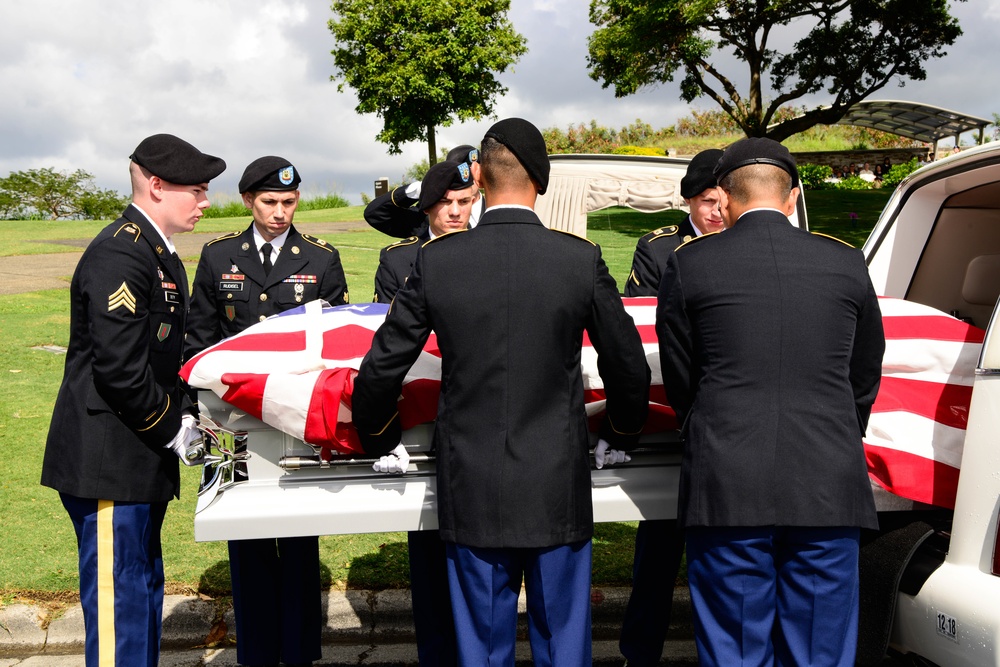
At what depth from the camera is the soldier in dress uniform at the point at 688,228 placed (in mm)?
3791

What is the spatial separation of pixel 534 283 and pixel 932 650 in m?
1.45

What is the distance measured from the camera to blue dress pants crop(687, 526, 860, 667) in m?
2.49

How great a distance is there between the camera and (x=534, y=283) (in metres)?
2.43

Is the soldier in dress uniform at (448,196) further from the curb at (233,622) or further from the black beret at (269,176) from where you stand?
the curb at (233,622)

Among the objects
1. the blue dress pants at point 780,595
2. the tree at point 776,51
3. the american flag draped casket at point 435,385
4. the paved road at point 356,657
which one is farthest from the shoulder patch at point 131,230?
the tree at point 776,51

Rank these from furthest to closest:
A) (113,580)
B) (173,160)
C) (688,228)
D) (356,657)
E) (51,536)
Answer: (51,536) < (688,228) < (356,657) < (173,160) < (113,580)

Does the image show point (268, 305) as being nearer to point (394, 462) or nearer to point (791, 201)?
point (394, 462)

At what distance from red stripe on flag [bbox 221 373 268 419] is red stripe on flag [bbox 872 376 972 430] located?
6.02 ft

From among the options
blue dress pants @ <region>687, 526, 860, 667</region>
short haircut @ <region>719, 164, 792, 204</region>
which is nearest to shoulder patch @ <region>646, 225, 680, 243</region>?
short haircut @ <region>719, 164, 792, 204</region>

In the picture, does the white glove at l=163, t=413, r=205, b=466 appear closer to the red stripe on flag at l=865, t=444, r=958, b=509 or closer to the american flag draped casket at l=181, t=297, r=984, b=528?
the american flag draped casket at l=181, t=297, r=984, b=528

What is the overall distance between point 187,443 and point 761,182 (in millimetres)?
1886

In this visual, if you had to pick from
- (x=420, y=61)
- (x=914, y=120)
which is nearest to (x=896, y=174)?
(x=914, y=120)

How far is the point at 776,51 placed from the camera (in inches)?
939

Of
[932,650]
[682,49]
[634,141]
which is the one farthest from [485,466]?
[634,141]
